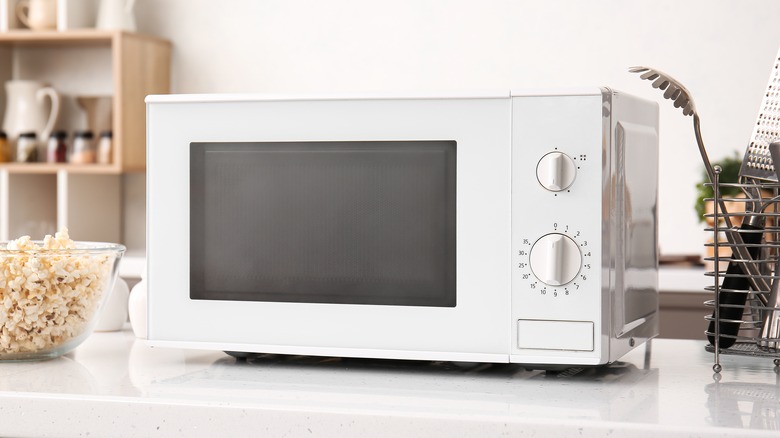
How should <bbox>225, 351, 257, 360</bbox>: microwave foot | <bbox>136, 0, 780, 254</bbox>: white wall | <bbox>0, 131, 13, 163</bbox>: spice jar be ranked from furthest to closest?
<bbox>0, 131, 13, 163</bbox>: spice jar
<bbox>136, 0, 780, 254</bbox>: white wall
<bbox>225, 351, 257, 360</bbox>: microwave foot

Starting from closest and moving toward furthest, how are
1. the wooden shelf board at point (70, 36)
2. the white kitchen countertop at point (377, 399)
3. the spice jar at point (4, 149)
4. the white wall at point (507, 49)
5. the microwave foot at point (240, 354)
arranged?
the white kitchen countertop at point (377, 399) → the microwave foot at point (240, 354) → the white wall at point (507, 49) → the wooden shelf board at point (70, 36) → the spice jar at point (4, 149)

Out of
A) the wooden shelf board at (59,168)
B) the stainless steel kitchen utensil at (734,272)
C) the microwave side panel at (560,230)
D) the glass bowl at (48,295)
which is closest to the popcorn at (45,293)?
the glass bowl at (48,295)

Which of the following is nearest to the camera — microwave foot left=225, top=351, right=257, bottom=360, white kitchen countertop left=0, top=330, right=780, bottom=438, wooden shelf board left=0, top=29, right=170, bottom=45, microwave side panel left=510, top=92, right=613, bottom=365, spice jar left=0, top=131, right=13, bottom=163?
white kitchen countertop left=0, top=330, right=780, bottom=438

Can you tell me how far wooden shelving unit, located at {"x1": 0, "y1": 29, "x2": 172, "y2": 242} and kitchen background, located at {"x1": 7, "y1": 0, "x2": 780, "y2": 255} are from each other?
11cm

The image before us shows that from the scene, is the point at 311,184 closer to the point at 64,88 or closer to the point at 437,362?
the point at 437,362

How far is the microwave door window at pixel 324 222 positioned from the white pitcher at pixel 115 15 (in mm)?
1944

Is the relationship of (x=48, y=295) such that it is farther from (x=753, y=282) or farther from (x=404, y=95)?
(x=753, y=282)

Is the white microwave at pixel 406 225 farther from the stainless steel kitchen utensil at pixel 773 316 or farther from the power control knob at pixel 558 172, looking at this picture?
the stainless steel kitchen utensil at pixel 773 316

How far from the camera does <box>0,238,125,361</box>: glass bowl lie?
0.84m

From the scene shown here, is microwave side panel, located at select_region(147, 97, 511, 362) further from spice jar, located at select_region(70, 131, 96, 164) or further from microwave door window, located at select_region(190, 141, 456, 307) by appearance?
spice jar, located at select_region(70, 131, 96, 164)

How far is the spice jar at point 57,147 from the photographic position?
2664mm

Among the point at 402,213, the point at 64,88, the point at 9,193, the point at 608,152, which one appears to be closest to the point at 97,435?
the point at 402,213

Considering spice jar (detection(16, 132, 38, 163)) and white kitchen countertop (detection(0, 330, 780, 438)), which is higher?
spice jar (detection(16, 132, 38, 163))

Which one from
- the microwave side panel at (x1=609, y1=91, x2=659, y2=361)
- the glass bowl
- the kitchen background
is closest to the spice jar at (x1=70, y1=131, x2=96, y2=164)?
the kitchen background
